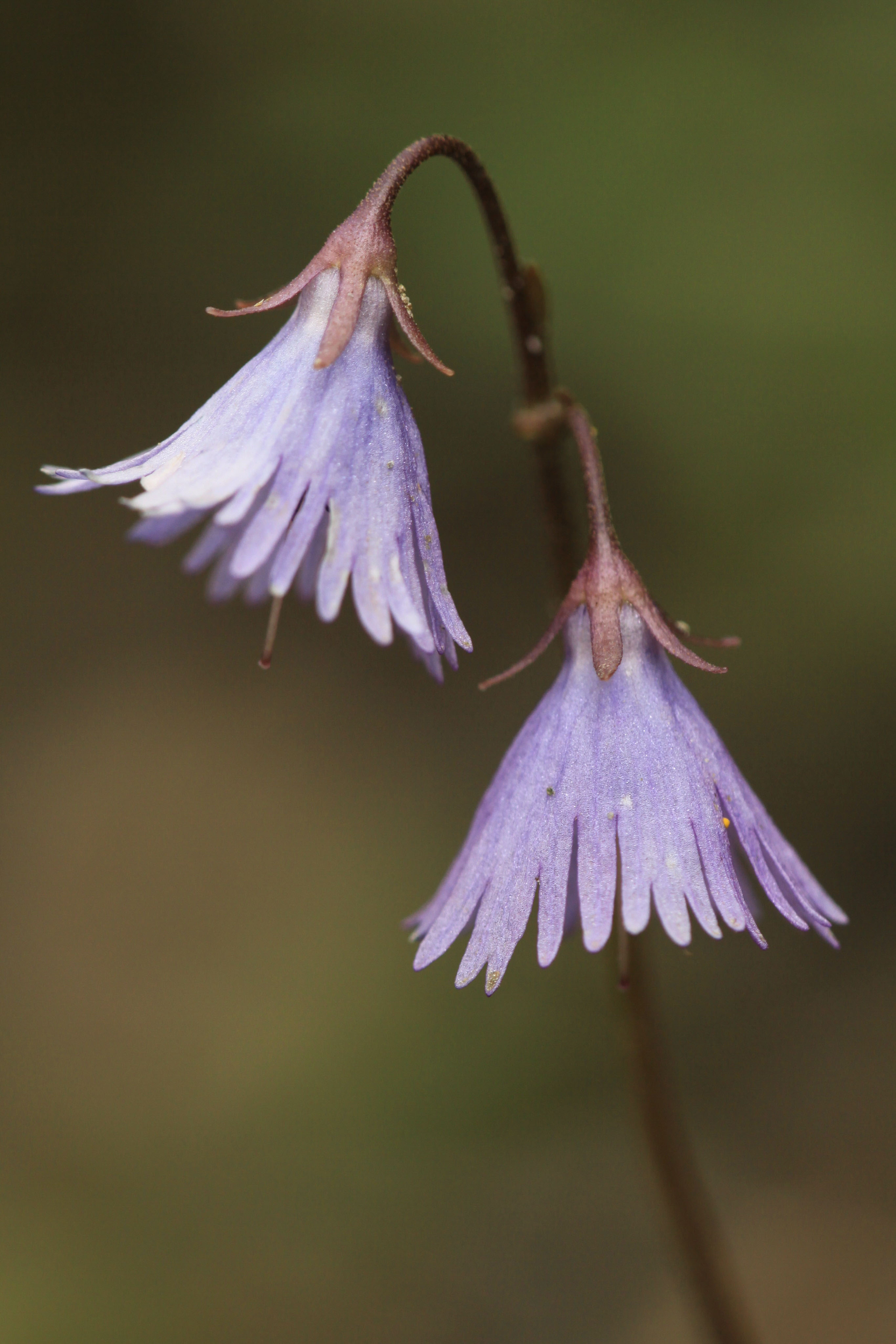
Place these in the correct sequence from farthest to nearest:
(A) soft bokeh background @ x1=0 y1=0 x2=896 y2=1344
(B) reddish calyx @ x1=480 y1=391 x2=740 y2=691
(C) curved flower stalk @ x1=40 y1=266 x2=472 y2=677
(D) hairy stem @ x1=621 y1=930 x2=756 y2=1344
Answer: (A) soft bokeh background @ x1=0 y1=0 x2=896 y2=1344 < (D) hairy stem @ x1=621 y1=930 x2=756 y2=1344 < (B) reddish calyx @ x1=480 y1=391 x2=740 y2=691 < (C) curved flower stalk @ x1=40 y1=266 x2=472 y2=677

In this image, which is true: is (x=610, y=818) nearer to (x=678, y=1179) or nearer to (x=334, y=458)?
(x=334, y=458)

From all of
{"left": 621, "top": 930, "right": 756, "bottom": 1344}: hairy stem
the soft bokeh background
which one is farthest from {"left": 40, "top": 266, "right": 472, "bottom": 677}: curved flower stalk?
the soft bokeh background

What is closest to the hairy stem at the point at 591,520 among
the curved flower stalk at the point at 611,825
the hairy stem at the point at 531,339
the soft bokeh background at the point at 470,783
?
the hairy stem at the point at 531,339

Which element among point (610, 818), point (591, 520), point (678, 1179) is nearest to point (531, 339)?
point (591, 520)

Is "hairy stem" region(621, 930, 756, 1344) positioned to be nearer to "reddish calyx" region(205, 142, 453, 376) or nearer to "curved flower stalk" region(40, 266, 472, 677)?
"curved flower stalk" region(40, 266, 472, 677)

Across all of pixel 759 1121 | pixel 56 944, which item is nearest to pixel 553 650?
pixel 759 1121

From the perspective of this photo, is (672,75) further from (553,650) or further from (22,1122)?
(22,1122)

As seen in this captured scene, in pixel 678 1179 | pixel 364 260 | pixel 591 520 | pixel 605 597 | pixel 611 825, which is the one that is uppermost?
pixel 364 260

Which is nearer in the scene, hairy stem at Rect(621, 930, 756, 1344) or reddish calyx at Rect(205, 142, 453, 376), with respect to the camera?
reddish calyx at Rect(205, 142, 453, 376)
